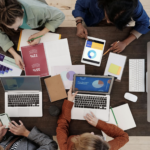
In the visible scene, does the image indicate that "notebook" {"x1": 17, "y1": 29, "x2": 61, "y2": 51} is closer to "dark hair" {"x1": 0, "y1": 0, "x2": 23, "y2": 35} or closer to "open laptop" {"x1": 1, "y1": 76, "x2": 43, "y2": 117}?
"dark hair" {"x1": 0, "y1": 0, "x2": 23, "y2": 35}

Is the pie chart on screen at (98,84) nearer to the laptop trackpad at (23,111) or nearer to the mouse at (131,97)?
the mouse at (131,97)

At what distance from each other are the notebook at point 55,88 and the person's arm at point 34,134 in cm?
28

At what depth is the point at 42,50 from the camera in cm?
109

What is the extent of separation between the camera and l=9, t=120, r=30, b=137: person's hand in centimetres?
102

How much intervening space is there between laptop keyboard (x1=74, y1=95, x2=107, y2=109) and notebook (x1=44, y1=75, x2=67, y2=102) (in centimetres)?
12

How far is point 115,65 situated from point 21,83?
75cm

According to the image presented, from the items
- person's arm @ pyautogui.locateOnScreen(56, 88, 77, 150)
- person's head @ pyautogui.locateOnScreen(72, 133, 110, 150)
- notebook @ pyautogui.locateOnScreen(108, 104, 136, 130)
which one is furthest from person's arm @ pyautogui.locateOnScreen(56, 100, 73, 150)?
notebook @ pyautogui.locateOnScreen(108, 104, 136, 130)

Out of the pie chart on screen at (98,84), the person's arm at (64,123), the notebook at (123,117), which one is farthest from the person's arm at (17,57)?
the notebook at (123,117)

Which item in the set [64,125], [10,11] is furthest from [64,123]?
[10,11]

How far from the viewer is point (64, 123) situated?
1019 millimetres

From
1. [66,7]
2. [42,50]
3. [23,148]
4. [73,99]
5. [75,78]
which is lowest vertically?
[23,148]

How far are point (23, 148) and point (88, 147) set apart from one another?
529 mm

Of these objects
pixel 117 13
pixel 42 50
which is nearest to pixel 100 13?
pixel 117 13

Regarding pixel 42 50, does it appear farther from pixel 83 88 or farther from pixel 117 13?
pixel 117 13
